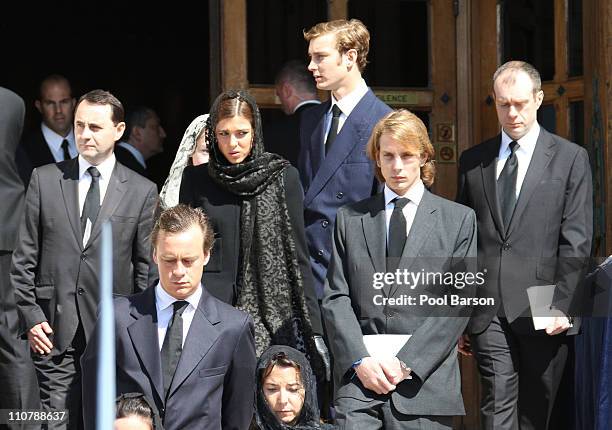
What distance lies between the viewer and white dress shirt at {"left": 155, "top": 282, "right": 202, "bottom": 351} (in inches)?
164

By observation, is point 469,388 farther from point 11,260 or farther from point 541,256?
point 11,260

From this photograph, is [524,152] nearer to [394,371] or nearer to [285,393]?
[394,371]

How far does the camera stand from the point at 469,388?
275 inches

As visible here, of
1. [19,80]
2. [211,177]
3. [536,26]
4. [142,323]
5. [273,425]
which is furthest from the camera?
[19,80]

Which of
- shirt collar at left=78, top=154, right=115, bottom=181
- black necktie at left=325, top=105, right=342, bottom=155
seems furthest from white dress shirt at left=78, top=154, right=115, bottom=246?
black necktie at left=325, top=105, right=342, bottom=155

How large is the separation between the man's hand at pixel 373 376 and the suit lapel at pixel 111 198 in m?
1.35

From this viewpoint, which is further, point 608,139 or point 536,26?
point 536,26

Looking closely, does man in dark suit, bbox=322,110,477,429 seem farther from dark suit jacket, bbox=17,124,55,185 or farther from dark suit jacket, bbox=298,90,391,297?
dark suit jacket, bbox=17,124,55,185

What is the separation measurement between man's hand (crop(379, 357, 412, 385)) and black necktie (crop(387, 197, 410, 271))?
0.36 metres

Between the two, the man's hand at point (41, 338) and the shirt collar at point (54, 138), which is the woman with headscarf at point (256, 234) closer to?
the man's hand at point (41, 338)

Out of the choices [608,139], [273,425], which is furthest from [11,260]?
[608,139]

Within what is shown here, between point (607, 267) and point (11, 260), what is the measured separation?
2.51m

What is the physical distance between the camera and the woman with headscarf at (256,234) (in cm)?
503

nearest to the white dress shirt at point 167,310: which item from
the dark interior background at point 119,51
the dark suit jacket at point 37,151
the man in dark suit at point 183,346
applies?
the man in dark suit at point 183,346
